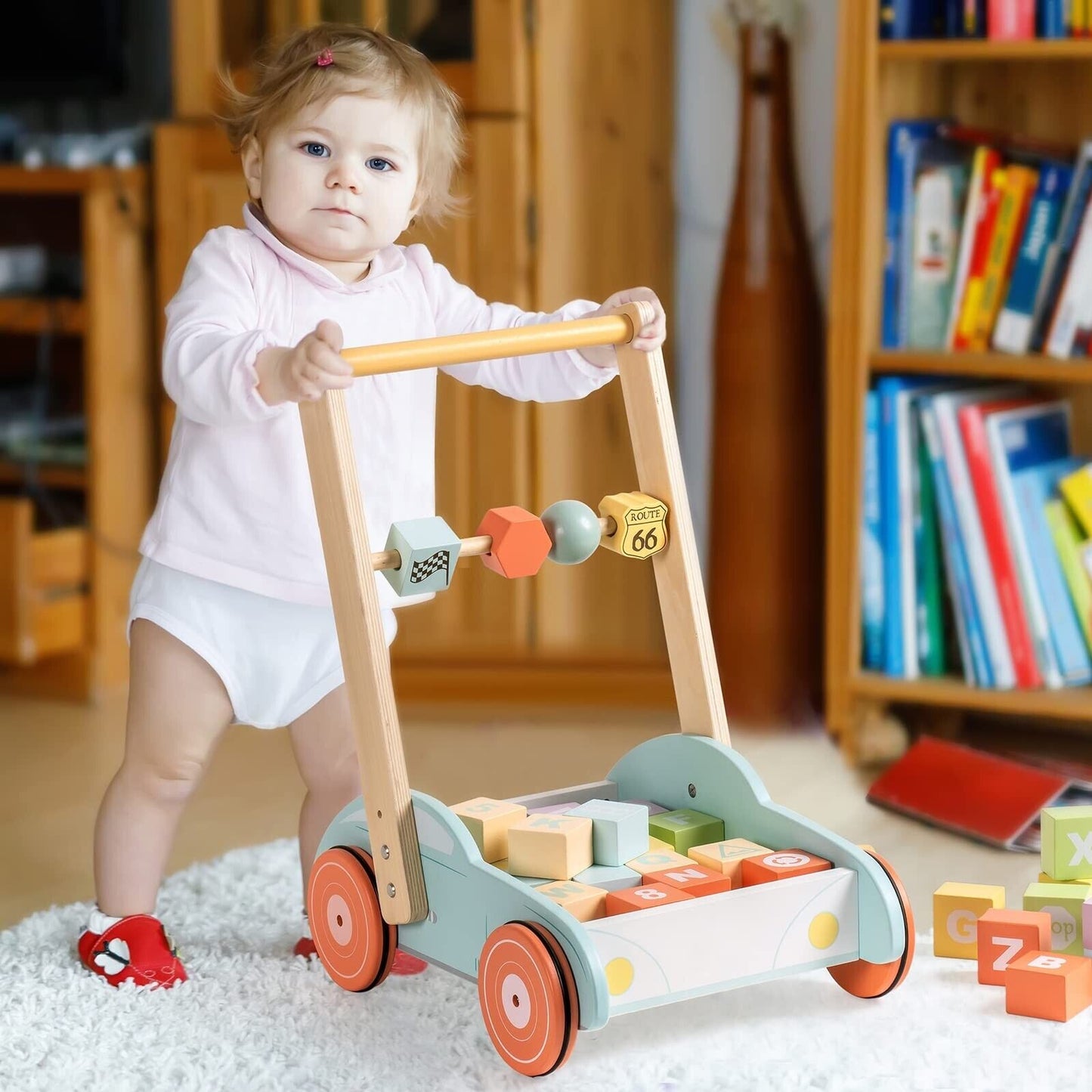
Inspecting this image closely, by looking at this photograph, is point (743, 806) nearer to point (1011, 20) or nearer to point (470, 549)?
point (470, 549)

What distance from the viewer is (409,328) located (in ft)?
4.45

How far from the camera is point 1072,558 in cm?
189

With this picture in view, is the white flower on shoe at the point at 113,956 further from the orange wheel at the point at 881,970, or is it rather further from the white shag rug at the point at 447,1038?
the orange wheel at the point at 881,970

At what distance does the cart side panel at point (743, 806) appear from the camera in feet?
3.92

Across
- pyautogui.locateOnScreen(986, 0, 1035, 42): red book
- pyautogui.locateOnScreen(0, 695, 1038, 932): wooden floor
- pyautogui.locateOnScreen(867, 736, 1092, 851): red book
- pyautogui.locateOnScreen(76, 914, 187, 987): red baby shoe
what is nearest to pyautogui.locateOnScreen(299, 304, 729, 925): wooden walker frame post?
pyautogui.locateOnScreen(76, 914, 187, 987): red baby shoe

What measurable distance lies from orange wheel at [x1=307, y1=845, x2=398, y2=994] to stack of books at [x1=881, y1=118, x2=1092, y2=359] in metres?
0.98

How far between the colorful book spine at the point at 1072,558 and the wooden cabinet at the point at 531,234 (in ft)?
1.77

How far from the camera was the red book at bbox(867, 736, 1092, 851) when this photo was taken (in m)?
1.70

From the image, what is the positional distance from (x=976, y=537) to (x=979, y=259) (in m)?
0.31

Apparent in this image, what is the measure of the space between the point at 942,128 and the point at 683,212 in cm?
39

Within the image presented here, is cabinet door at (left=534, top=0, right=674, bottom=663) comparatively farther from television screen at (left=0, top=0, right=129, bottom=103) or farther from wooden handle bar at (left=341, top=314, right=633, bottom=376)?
wooden handle bar at (left=341, top=314, right=633, bottom=376)

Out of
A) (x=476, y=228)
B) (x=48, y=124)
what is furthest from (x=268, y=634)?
(x=48, y=124)

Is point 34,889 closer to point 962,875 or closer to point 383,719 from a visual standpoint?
point 383,719

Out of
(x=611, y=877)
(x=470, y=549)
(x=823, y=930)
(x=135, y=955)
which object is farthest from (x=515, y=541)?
(x=135, y=955)
